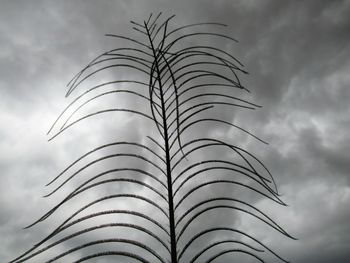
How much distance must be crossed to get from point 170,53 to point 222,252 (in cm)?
179

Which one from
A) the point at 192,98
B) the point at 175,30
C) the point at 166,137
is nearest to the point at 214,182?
the point at 166,137

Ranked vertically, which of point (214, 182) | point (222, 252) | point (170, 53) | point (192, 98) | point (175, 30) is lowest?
point (222, 252)

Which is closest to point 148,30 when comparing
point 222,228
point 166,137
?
point 166,137

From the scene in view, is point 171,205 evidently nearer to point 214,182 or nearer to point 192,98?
point 214,182

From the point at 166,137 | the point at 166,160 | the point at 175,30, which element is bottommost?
the point at 166,160

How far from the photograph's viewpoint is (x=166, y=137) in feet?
10.3

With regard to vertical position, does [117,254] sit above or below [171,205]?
below

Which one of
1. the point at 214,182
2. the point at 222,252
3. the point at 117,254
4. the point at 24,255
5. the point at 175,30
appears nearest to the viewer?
the point at 24,255

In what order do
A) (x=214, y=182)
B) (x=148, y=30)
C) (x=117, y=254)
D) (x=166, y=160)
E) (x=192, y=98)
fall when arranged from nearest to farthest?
(x=117, y=254), (x=214, y=182), (x=166, y=160), (x=192, y=98), (x=148, y=30)

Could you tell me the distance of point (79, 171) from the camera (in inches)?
110

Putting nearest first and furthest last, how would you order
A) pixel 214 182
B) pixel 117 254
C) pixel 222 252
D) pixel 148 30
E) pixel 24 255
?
1. pixel 24 255
2. pixel 117 254
3. pixel 222 252
4. pixel 214 182
5. pixel 148 30

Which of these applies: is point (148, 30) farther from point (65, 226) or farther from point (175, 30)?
point (65, 226)

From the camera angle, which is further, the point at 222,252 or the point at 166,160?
the point at 166,160

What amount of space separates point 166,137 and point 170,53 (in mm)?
802
